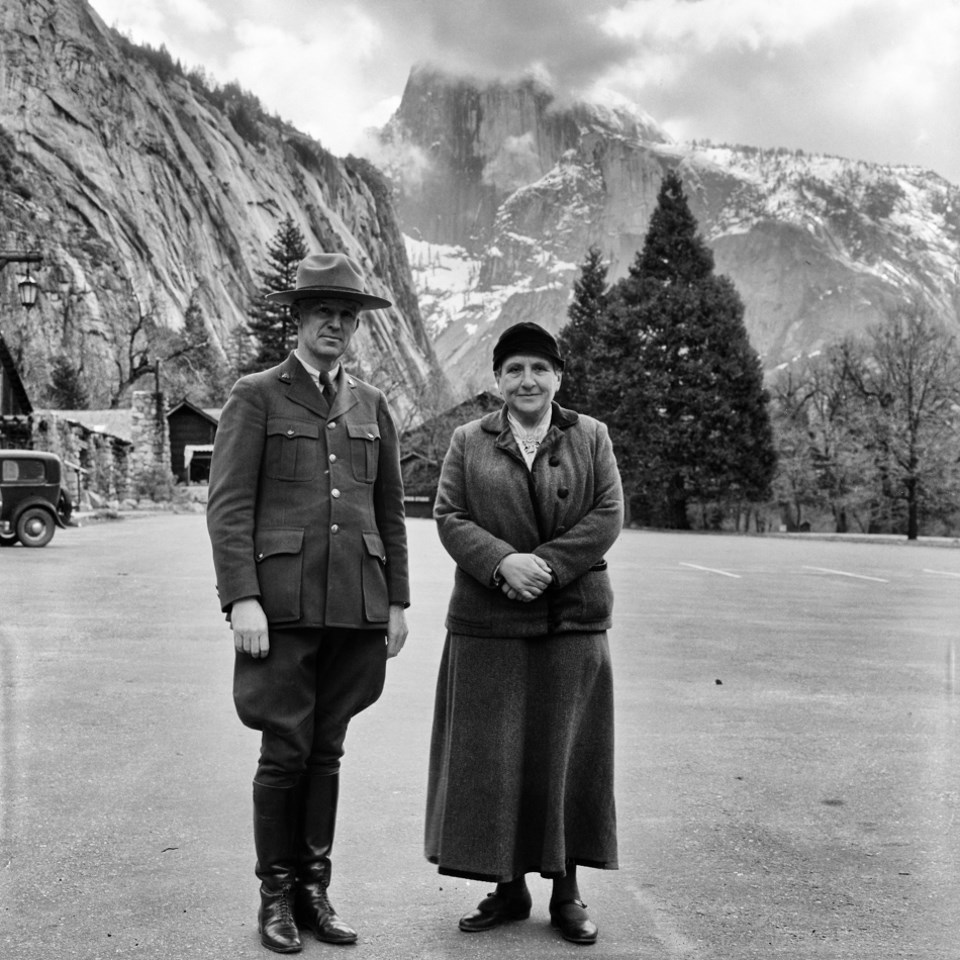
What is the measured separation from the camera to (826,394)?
6481cm

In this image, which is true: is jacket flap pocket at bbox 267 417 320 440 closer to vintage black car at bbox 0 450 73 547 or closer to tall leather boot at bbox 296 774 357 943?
tall leather boot at bbox 296 774 357 943

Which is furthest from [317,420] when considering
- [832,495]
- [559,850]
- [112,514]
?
[832,495]

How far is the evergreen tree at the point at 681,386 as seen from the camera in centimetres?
4369

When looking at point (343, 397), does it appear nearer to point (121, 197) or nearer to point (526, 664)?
point (526, 664)

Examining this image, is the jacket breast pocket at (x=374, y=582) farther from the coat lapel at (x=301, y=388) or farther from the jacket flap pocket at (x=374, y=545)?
the coat lapel at (x=301, y=388)

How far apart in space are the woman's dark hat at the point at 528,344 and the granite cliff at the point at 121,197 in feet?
255

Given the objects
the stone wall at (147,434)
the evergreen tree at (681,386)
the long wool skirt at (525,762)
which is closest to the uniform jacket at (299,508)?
the long wool skirt at (525,762)

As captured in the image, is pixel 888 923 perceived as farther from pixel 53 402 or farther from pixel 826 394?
pixel 53 402

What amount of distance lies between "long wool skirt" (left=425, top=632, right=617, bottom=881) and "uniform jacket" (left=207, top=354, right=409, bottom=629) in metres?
0.39

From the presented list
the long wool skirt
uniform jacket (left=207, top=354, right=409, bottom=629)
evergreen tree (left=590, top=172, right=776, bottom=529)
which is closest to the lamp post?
uniform jacket (left=207, top=354, right=409, bottom=629)

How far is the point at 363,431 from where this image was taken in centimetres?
388

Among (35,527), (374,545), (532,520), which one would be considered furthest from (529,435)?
(35,527)

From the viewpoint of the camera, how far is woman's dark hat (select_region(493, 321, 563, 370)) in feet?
12.4

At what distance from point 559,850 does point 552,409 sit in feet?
4.63
